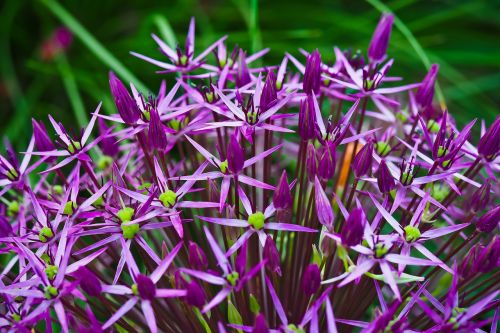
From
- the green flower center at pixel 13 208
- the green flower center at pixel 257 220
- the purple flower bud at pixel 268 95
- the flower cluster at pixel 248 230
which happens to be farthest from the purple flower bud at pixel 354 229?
the green flower center at pixel 13 208

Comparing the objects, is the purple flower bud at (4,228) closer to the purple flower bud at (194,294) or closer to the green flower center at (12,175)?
the green flower center at (12,175)

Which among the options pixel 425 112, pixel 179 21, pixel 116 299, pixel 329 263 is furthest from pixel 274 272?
pixel 179 21

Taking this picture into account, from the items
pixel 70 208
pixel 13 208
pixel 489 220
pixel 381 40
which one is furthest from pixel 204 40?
pixel 489 220

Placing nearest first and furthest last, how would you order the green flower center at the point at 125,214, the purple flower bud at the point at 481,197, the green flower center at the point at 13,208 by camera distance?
the green flower center at the point at 125,214 < the purple flower bud at the point at 481,197 < the green flower center at the point at 13,208

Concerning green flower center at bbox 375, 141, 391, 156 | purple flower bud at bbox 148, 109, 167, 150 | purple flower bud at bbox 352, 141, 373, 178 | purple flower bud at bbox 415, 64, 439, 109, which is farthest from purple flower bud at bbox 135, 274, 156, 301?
purple flower bud at bbox 415, 64, 439, 109

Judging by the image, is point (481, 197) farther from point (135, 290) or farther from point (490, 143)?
point (135, 290)

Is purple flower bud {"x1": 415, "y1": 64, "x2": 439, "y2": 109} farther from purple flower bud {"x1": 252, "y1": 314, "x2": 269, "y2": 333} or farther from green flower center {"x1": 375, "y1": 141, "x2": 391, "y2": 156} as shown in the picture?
purple flower bud {"x1": 252, "y1": 314, "x2": 269, "y2": 333}
